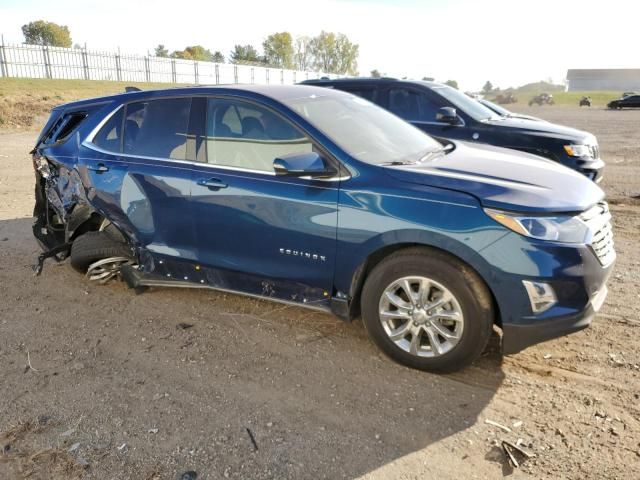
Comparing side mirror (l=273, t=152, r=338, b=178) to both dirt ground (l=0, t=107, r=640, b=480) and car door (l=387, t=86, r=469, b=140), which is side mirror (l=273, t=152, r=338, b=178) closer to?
dirt ground (l=0, t=107, r=640, b=480)

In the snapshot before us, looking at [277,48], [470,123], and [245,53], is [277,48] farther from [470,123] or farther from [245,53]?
[470,123]

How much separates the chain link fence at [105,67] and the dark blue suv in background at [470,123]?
2053cm

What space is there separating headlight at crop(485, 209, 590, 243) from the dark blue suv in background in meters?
4.54

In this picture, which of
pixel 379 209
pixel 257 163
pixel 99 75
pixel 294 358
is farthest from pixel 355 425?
pixel 99 75

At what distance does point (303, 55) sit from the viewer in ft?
367

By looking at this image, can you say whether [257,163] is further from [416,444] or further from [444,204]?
[416,444]

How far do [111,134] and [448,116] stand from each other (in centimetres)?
453

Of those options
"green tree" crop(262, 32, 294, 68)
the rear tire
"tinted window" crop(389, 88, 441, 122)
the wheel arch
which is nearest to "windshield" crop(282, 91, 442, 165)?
the wheel arch

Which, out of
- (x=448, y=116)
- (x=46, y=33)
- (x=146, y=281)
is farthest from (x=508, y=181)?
(x=46, y=33)

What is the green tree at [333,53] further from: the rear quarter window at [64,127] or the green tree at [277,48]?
the rear quarter window at [64,127]

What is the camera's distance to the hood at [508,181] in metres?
3.10

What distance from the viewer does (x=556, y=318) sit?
3061 millimetres

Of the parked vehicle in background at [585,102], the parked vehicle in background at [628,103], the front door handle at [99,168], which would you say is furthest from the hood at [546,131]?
the parked vehicle in background at [585,102]

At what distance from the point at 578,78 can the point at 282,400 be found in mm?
154360
